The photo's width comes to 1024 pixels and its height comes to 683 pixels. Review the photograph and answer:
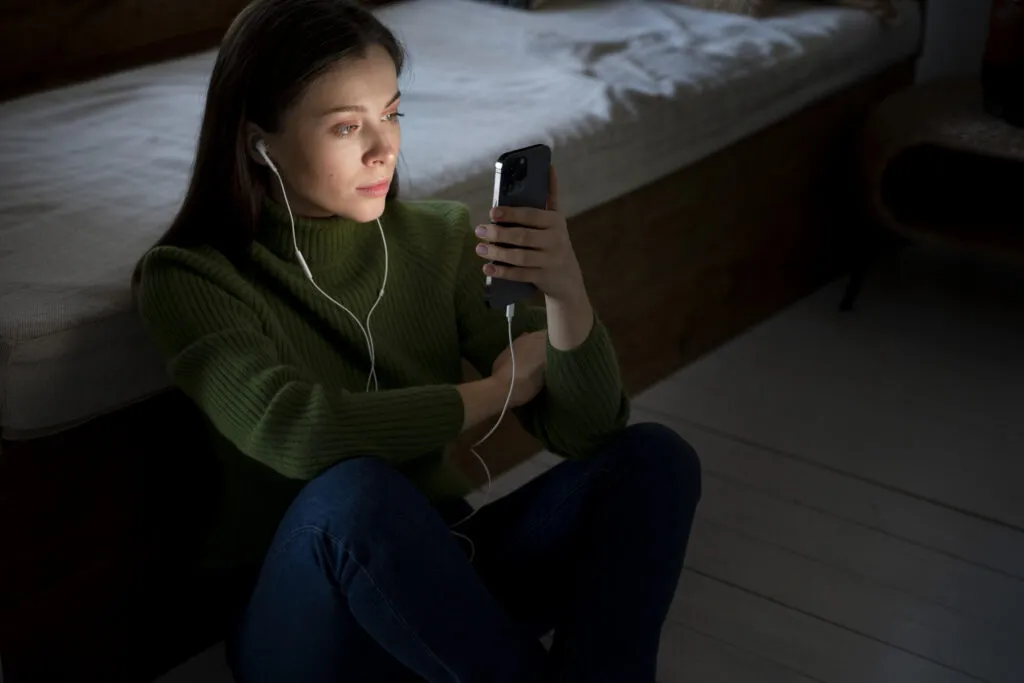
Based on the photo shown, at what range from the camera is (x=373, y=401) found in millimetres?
1059

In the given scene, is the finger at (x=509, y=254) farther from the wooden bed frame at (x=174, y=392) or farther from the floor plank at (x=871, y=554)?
the floor plank at (x=871, y=554)

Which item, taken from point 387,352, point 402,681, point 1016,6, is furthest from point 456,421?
point 1016,6

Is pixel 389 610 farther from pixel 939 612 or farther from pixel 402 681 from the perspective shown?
pixel 939 612

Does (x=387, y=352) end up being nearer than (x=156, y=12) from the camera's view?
Yes

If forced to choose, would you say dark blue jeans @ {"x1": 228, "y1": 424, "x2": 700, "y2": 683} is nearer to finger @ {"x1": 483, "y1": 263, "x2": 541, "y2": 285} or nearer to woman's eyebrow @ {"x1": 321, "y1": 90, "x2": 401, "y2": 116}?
finger @ {"x1": 483, "y1": 263, "x2": 541, "y2": 285}

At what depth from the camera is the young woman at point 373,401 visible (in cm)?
101

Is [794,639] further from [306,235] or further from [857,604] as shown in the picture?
[306,235]

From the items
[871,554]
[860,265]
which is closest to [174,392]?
[871,554]

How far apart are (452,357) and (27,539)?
0.42 m

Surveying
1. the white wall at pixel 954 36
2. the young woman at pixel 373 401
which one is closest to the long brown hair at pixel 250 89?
the young woman at pixel 373 401

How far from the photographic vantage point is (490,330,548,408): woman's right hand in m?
1.16

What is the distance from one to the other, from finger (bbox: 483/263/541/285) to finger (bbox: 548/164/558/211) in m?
0.07

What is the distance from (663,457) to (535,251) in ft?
0.74

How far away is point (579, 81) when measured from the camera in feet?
5.88
